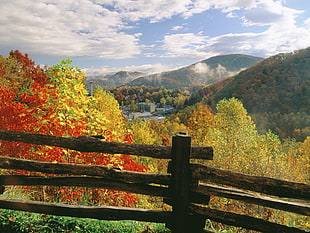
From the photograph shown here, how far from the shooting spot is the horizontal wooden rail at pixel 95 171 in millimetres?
3770

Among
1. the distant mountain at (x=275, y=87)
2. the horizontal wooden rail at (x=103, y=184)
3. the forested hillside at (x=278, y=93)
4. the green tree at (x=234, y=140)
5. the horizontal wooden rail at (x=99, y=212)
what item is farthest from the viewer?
the distant mountain at (x=275, y=87)

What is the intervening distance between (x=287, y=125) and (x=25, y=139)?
75043mm

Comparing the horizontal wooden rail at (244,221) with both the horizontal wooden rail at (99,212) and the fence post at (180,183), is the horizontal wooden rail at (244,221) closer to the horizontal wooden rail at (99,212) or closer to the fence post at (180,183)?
the fence post at (180,183)

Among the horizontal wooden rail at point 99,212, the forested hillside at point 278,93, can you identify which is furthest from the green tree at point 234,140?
the forested hillside at point 278,93

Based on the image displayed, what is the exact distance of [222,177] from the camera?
3.47 m

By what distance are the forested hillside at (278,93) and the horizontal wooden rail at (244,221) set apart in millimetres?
66976

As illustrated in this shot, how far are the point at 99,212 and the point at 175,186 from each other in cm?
138

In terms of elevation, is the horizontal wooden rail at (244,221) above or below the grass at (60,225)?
above

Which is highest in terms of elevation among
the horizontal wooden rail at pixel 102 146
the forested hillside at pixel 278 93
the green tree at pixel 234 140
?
the forested hillside at pixel 278 93

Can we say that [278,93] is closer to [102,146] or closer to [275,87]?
[275,87]

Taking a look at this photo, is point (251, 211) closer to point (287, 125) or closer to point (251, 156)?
point (251, 156)

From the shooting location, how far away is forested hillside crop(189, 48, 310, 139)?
220 ft

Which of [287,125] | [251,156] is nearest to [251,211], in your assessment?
[251,156]

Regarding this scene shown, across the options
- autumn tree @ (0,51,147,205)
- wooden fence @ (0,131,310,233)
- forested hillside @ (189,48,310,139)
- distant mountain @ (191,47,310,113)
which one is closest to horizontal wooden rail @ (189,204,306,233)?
wooden fence @ (0,131,310,233)
